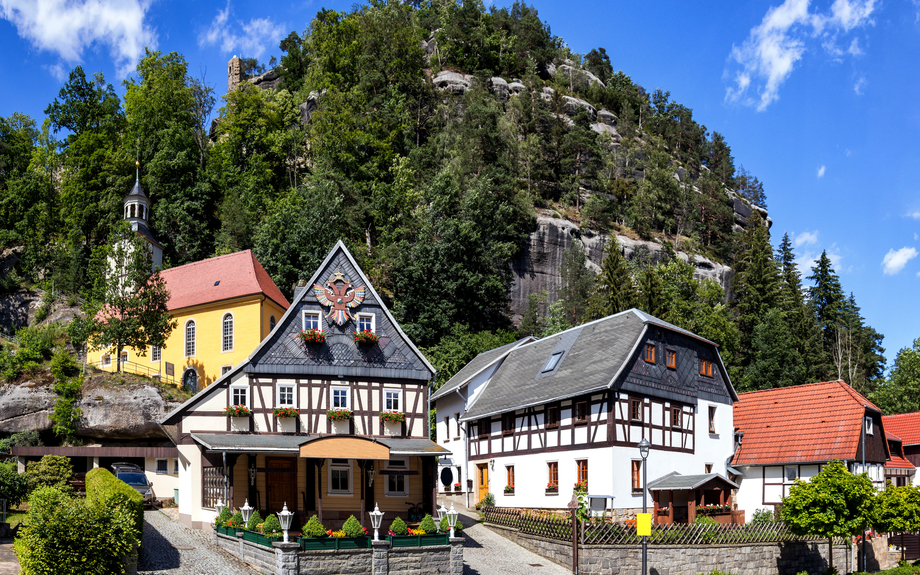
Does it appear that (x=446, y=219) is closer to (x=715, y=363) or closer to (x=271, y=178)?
(x=271, y=178)

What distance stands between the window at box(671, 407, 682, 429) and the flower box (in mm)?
13105

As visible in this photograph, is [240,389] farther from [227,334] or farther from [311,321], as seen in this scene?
[227,334]

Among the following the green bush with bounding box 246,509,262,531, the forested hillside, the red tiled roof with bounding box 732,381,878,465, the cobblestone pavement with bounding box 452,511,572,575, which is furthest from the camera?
the forested hillside

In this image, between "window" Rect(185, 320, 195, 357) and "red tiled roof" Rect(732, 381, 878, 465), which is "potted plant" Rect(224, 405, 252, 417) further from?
"red tiled roof" Rect(732, 381, 878, 465)

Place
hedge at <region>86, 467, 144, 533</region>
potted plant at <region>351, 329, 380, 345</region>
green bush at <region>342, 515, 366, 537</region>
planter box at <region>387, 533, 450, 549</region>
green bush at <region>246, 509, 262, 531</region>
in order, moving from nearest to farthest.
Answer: hedge at <region>86, 467, 144, 533</region> → green bush at <region>342, 515, 366, 537</region> → planter box at <region>387, 533, 450, 549</region> → green bush at <region>246, 509, 262, 531</region> → potted plant at <region>351, 329, 380, 345</region>

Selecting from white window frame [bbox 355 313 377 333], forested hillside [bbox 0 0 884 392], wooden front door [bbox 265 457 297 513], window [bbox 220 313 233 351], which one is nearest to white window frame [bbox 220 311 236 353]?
window [bbox 220 313 233 351]

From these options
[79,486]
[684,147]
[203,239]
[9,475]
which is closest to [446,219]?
[203,239]

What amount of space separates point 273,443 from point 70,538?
1053cm

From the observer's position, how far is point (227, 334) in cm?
4344

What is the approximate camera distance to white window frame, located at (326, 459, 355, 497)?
30.2 meters

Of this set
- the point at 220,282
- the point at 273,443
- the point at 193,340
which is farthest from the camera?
the point at 220,282

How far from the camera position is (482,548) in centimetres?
2844

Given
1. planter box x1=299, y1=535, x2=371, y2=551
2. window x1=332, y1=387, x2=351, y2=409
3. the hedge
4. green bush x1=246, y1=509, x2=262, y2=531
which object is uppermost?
window x1=332, y1=387, x2=351, y2=409

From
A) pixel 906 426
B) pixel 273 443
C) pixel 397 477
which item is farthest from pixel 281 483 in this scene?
pixel 906 426
